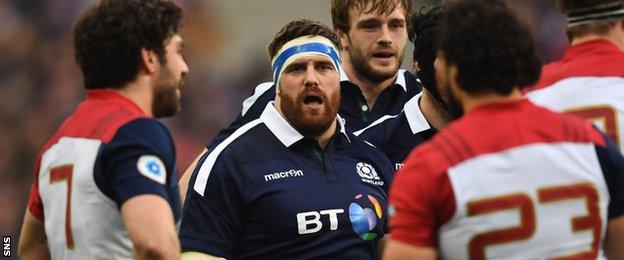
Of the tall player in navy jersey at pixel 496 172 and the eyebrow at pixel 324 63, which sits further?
the eyebrow at pixel 324 63

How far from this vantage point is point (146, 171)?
403 cm

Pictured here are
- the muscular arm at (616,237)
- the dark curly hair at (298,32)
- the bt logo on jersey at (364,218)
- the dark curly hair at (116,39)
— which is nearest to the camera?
the muscular arm at (616,237)

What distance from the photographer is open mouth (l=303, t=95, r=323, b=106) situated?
555 centimetres

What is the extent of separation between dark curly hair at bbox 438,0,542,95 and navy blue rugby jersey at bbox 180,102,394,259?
170 centimetres

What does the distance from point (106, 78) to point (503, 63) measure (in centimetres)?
137

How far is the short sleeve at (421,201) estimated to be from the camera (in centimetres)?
360

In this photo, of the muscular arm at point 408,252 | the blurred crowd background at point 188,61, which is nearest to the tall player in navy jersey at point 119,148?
the muscular arm at point 408,252

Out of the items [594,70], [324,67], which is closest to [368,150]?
[324,67]

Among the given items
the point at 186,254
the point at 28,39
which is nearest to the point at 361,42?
the point at 186,254

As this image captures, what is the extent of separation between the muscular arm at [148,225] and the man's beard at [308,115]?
5.16 feet

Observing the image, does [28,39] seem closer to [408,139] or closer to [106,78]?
[408,139]

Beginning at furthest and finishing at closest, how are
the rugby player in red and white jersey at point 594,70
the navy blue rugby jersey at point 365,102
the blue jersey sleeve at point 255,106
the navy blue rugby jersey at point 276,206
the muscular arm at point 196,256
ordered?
the navy blue rugby jersey at point 365,102 < the blue jersey sleeve at point 255,106 < the navy blue rugby jersey at point 276,206 < the muscular arm at point 196,256 < the rugby player in red and white jersey at point 594,70

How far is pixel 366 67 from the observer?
6.65 m

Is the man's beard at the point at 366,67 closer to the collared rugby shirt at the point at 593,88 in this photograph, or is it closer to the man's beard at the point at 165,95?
the collared rugby shirt at the point at 593,88
